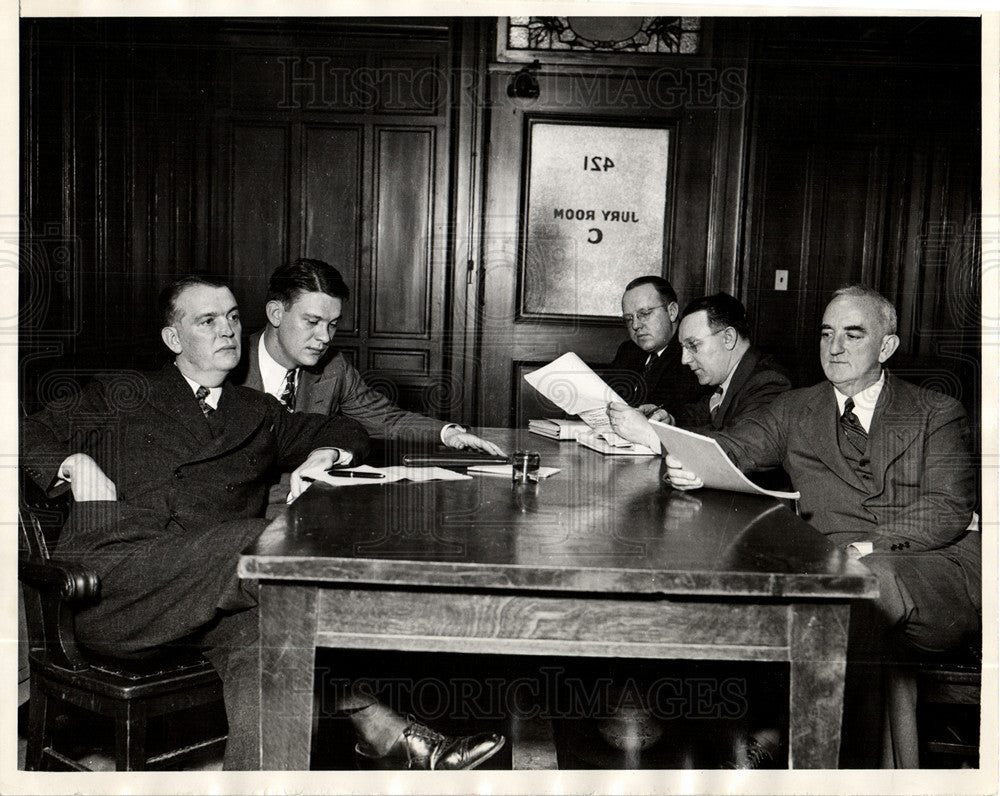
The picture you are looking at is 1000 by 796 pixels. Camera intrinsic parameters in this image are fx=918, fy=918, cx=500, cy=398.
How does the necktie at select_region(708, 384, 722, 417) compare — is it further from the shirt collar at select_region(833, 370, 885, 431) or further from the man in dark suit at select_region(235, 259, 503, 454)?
the man in dark suit at select_region(235, 259, 503, 454)

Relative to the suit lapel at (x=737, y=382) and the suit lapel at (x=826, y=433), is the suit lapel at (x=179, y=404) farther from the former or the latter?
the suit lapel at (x=737, y=382)

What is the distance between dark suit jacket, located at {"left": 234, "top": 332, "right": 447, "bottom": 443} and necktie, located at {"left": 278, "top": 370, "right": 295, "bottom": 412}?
0.02 meters

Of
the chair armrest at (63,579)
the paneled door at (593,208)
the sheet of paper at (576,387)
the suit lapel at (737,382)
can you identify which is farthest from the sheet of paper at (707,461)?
the paneled door at (593,208)

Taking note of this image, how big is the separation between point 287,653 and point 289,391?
183 cm

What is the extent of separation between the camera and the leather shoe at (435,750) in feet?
6.55

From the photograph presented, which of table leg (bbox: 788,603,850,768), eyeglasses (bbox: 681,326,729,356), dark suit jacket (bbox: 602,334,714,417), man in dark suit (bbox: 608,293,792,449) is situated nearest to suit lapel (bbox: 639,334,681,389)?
dark suit jacket (bbox: 602,334,714,417)

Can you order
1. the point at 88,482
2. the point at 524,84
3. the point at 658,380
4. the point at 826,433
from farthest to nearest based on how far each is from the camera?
the point at 524,84 < the point at 658,380 < the point at 826,433 < the point at 88,482

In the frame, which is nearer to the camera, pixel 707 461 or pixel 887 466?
pixel 707 461

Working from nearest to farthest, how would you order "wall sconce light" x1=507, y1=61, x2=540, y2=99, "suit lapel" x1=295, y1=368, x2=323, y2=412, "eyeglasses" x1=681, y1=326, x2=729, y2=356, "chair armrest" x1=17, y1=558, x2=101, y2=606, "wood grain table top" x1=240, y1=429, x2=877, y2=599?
"wood grain table top" x1=240, y1=429, x2=877, y2=599 → "chair armrest" x1=17, y1=558, x2=101, y2=606 → "suit lapel" x1=295, y1=368, x2=323, y2=412 → "eyeglasses" x1=681, y1=326, x2=729, y2=356 → "wall sconce light" x1=507, y1=61, x2=540, y2=99

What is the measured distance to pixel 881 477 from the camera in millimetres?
2398

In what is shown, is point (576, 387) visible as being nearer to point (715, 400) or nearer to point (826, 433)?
point (715, 400)

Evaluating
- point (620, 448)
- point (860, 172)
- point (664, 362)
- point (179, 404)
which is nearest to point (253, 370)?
point (179, 404)

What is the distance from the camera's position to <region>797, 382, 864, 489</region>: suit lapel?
2.45m

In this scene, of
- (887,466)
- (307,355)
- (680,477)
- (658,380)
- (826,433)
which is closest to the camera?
(680,477)
